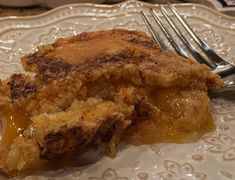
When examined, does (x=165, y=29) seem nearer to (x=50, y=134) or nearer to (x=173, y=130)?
(x=173, y=130)

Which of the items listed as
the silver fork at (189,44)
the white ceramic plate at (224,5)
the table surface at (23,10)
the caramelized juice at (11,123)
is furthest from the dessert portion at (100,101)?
the table surface at (23,10)

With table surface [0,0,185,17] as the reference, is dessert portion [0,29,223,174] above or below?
below

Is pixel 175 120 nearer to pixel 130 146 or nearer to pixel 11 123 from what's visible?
pixel 130 146

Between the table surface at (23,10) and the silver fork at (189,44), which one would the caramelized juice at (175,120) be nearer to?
the silver fork at (189,44)

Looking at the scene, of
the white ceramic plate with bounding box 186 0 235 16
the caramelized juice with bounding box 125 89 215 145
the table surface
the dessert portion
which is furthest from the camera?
the table surface

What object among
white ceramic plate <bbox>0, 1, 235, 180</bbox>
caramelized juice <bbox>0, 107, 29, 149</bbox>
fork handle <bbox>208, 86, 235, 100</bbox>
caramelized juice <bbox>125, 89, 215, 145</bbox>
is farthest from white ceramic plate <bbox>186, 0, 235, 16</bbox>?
caramelized juice <bbox>0, 107, 29, 149</bbox>

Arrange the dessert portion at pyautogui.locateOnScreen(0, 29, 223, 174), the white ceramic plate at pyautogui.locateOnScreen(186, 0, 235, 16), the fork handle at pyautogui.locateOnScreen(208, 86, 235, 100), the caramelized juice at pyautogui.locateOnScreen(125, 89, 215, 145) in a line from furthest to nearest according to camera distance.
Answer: the white ceramic plate at pyautogui.locateOnScreen(186, 0, 235, 16) → the fork handle at pyautogui.locateOnScreen(208, 86, 235, 100) → the caramelized juice at pyautogui.locateOnScreen(125, 89, 215, 145) → the dessert portion at pyautogui.locateOnScreen(0, 29, 223, 174)

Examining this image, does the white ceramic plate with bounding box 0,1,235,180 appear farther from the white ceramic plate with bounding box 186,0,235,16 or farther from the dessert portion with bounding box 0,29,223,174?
the white ceramic plate with bounding box 186,0,235,16
